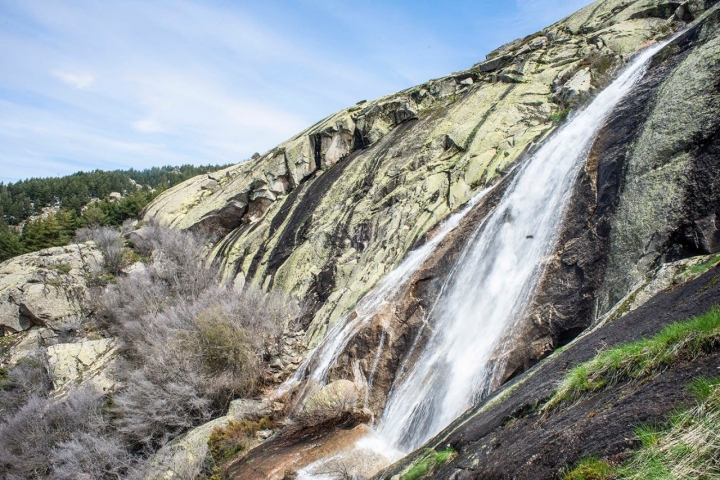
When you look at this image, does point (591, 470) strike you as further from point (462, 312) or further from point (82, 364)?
point (82, 364)

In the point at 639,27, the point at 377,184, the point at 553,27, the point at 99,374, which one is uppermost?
the point at 553,27

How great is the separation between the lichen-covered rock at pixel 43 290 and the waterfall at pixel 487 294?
2952 cm

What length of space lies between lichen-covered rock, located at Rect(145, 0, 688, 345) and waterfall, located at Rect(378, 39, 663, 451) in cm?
383

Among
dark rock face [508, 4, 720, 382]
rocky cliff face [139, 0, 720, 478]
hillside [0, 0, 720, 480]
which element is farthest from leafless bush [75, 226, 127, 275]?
dark rock face [508, 4, 720, 382]

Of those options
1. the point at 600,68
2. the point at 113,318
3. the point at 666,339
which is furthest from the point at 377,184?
the point at 666,339

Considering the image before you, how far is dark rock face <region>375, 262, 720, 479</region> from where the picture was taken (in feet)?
12.6

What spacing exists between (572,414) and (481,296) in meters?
9.04

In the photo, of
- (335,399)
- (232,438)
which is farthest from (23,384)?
(335,399)

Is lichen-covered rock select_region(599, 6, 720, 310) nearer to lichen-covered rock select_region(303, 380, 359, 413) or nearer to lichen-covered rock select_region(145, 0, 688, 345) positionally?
lichen-covered rock select_region(303, 380, 359, 413)

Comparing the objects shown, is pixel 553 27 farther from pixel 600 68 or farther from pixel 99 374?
pixel 99 374

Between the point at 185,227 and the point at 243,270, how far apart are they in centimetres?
1256

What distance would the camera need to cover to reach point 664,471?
10.0ft

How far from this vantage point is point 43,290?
107ft

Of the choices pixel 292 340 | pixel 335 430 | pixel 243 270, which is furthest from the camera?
pixel 243 270
